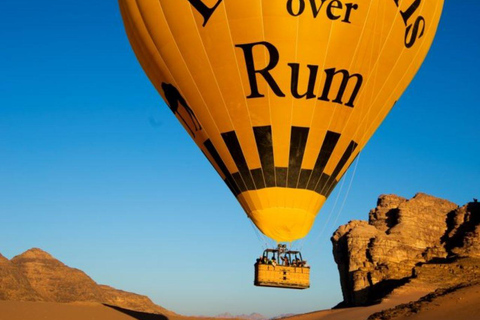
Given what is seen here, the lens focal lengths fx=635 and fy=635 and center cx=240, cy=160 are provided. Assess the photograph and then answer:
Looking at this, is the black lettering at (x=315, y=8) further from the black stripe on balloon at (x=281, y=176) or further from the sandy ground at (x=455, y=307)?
the sandy ground at (x=455, y=307)

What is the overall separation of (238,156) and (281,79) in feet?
10.2

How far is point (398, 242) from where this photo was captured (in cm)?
10431

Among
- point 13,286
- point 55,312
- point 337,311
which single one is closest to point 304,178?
point 55,312

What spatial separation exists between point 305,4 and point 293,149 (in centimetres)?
479

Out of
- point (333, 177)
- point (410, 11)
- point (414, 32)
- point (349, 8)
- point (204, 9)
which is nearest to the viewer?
point (349, 8)

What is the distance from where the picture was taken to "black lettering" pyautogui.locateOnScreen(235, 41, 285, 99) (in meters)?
20.6

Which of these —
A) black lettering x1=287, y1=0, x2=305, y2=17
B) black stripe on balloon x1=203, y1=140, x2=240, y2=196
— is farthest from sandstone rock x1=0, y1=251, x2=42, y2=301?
black lettering x1=287, y1=0, x2=305, y2=17

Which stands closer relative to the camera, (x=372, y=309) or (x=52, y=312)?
(x=52, y=312)

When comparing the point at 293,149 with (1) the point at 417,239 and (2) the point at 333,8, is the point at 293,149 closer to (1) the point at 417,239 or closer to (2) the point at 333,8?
(2) the point at 333,8

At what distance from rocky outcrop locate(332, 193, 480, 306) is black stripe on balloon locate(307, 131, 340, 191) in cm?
6371

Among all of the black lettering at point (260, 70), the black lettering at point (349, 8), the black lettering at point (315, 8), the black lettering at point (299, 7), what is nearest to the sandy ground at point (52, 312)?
the black lettering at point (260, 70)

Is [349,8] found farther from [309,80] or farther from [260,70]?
[260,70]

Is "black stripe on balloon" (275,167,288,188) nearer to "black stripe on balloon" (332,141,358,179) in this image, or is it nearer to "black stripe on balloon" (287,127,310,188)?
"black stripe on balloon" (287,127,310,188)

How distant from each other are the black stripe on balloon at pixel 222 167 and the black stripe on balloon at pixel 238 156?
0.62 meters
